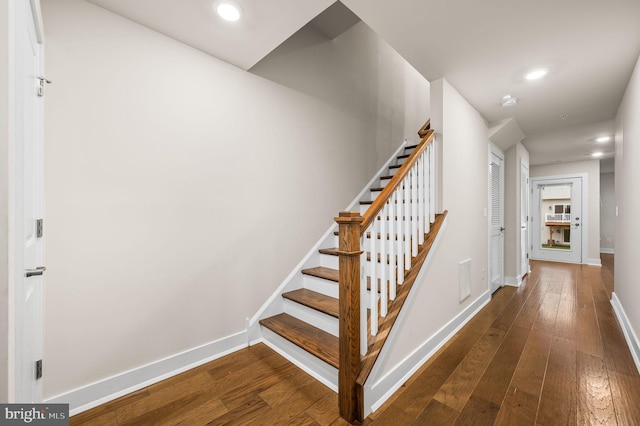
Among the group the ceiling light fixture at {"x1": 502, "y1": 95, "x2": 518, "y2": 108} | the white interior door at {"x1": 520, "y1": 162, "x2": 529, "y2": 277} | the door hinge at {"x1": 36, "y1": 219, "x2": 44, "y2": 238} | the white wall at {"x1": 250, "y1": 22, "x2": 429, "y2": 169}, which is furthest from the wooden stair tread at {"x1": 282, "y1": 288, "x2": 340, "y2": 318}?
the white interior door at {"x1": 520, "y1": 162, "x2": 529, "y2": 277}

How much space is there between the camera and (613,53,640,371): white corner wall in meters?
2.08

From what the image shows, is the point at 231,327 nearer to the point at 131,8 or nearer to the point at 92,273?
the point at 92,273

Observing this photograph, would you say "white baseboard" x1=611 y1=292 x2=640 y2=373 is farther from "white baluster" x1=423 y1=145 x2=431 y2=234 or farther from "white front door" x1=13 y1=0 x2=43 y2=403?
"white front door" x1=13 y1=0 x2=43 y2=403

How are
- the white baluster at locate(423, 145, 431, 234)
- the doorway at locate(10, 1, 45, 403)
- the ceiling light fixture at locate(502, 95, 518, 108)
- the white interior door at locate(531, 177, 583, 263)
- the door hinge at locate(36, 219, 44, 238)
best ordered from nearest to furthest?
the doorway at locate(10, 1, 45, 403), the door hinge at locate(36, 219, 44, 238), the white baluster at locate(423, 145, 431, 234), the ceiling light fixture at locate(502, 95, 518, 108), the white interior door at locate(531, 177, 583, 263)

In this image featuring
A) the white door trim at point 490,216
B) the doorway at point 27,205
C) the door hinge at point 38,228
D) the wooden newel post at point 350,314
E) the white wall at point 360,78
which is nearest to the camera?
the doorway at point 27,205

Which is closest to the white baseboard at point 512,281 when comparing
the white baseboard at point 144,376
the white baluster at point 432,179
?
the white baluster at point 432,179

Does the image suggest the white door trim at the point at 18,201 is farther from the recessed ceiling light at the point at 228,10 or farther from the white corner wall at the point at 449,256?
the white corner wall at the point at 449,256

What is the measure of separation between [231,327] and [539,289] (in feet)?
14.3

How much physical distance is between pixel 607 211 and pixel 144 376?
1082 cm

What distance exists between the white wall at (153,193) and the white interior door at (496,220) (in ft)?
8.79

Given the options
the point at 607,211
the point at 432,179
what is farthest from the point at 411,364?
the point at 607,211

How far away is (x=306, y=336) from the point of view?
2.00 metres

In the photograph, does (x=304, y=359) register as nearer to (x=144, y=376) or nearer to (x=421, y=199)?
(x=144, y=376)

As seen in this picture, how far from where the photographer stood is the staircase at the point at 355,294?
1.46m
